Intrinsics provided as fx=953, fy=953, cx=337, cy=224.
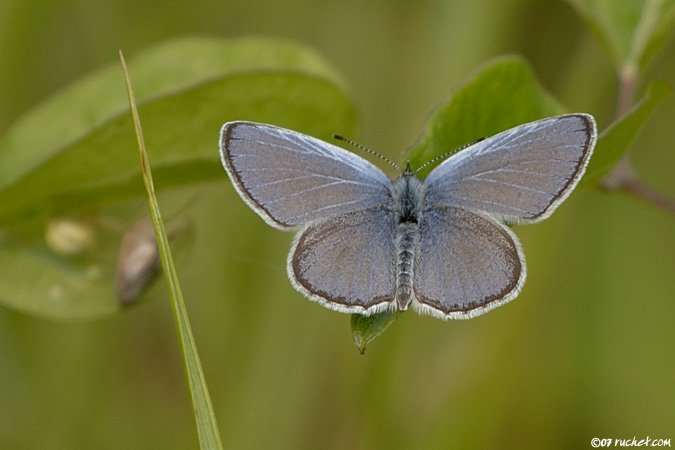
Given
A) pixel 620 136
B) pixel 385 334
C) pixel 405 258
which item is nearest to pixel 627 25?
pixel 620 136

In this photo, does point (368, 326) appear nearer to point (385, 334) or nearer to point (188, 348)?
point (188, 348)

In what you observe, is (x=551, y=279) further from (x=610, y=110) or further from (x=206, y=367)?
(x=206, y=367)

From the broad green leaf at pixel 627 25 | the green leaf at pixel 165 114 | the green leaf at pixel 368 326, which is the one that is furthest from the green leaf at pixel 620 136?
the green leaf at pixel 165 114

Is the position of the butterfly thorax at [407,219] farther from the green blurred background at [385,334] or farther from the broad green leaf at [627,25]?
the green blurred background at [385,334]

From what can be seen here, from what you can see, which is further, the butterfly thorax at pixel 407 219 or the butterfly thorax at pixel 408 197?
the butterfly thorax at pixel 408 197

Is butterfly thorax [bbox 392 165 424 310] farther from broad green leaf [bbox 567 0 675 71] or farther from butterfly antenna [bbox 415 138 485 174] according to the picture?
broad green leaf [bbox 567 0 675 71]

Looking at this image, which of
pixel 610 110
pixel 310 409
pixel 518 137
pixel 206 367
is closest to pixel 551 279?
pixel 610 110
